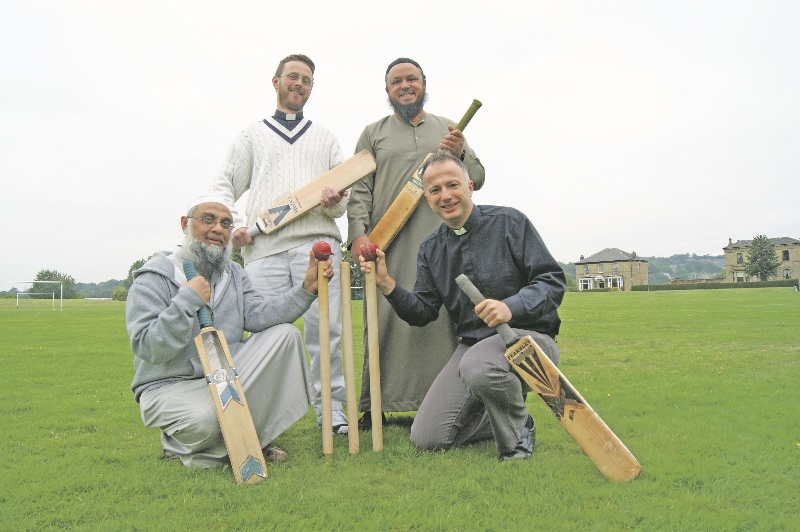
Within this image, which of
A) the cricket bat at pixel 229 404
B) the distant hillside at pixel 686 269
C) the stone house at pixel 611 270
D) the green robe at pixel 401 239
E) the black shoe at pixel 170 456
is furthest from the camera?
the distant hillside at pixel 686 269

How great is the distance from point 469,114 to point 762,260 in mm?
85145

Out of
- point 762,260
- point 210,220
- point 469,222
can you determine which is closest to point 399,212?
point 469,222

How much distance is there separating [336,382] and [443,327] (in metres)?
0.88

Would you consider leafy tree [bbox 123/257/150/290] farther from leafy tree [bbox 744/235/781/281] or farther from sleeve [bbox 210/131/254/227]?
leafy tree [bbox 744/235/781/281]

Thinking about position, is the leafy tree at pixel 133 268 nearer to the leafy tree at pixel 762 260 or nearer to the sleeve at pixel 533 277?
the sleeve at pixel 533 277

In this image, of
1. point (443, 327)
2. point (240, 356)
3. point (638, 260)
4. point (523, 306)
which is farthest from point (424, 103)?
point (638, 260)

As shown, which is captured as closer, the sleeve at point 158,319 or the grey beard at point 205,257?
the sleeve at point 158,319

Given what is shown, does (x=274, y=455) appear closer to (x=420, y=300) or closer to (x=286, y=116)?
(x=420, y=300)

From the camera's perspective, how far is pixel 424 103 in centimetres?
443

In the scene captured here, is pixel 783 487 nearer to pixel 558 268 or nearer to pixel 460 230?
pixel 558 268

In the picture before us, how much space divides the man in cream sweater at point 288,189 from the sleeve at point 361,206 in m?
0.10

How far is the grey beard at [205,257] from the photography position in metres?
3.53

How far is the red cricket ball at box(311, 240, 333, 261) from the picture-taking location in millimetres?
3410

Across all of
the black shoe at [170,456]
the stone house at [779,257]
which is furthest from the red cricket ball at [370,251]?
the stone house at [779,257]
